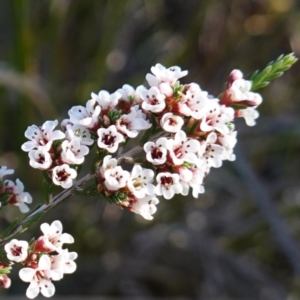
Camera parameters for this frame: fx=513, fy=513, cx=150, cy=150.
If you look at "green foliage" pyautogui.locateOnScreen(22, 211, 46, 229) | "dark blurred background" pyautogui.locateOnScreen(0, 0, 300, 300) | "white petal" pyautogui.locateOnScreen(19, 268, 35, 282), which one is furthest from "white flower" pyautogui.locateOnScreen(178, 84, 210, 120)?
"dark blurred background" pyautogui.locateOnScreen(0, 0, 300, 300)

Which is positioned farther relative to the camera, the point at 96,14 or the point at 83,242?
the point at 96,14

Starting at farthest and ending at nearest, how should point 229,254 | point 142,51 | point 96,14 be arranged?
1. point 142,51
2. point 96,14
3. point 229,254

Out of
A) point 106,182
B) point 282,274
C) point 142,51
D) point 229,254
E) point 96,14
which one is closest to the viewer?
point 106,182

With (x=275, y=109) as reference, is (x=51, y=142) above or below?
below

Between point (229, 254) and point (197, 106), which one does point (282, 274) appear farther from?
point (197, 106)

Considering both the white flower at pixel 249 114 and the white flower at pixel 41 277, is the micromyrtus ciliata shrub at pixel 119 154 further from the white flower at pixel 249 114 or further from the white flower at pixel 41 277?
the white flower at pixel 249 114

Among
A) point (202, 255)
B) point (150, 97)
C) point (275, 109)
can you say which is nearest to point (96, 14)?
point (275, 109)
